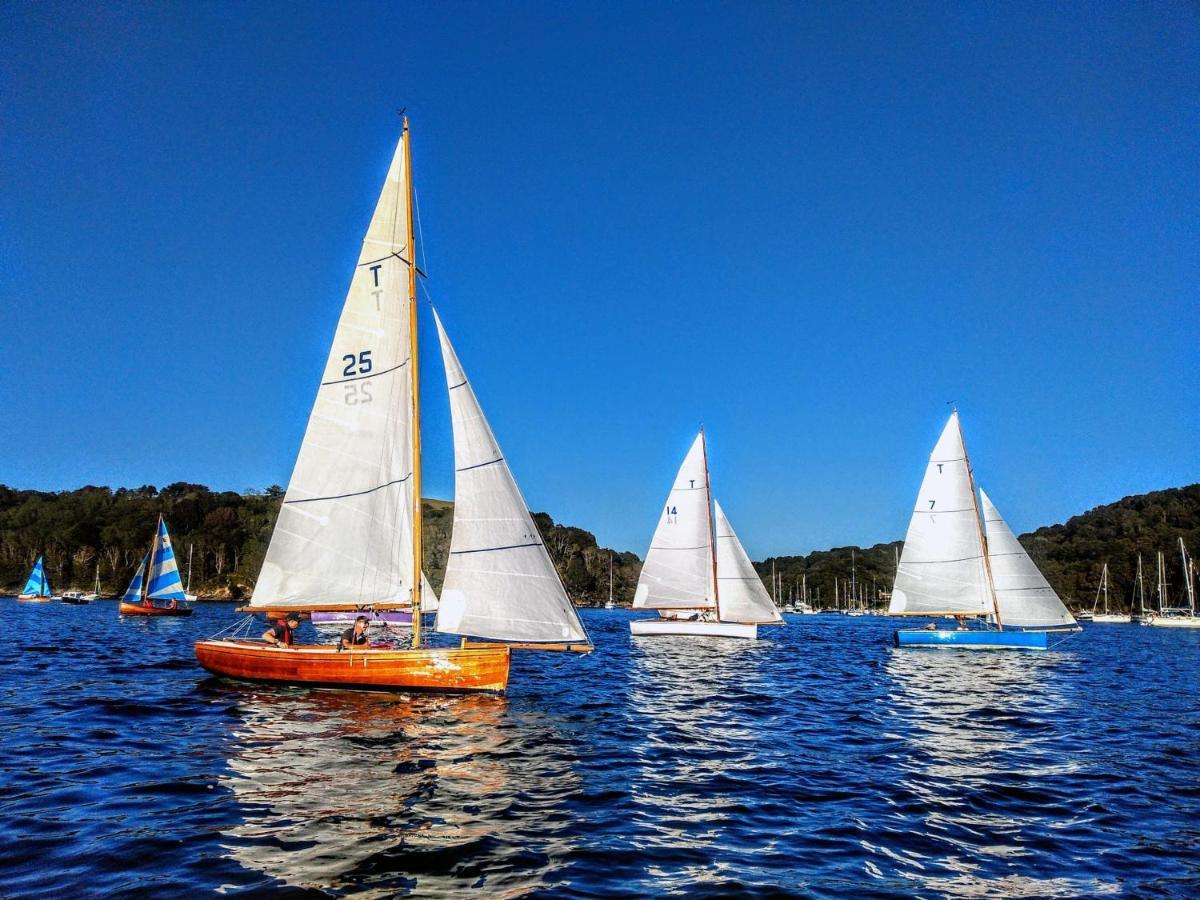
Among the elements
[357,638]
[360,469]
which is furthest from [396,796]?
[360,469]

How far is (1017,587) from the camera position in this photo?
40.9m

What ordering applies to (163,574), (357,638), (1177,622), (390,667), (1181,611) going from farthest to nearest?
(1181,611), (1177,622), (163,574), (357,638), (390,667)

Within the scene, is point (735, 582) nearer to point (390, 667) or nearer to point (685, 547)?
point (685, 547)

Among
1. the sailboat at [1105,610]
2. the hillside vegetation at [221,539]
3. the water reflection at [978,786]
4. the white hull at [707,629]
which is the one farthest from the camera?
the hillside vegetation at [221,539]

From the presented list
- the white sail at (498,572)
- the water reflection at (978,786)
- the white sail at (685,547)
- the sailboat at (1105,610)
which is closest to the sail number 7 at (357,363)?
the white sail at (498,572)

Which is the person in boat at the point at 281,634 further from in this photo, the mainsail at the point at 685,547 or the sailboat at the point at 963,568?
the sailboat at the point at 963,568

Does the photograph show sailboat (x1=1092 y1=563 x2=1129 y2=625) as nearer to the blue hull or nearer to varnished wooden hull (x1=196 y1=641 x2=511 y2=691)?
the blue hull

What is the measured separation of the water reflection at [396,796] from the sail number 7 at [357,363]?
9112 mm

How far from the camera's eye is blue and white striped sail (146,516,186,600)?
222ft

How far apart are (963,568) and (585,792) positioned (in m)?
36.1

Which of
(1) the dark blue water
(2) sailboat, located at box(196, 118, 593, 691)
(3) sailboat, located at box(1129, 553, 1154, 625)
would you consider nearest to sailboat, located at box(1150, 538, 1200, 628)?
(3) sailboat, located at box(1129, 553, 1154, 625)

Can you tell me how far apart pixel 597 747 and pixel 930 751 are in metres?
6.64

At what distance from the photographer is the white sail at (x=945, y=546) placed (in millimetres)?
40688

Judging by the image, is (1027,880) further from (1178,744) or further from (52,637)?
(52,637)
